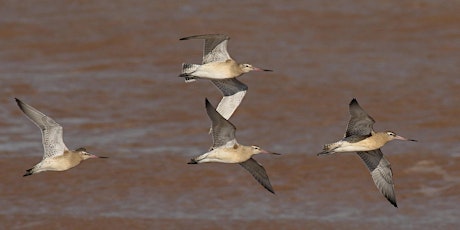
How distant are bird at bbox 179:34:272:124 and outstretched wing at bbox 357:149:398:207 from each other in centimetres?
232

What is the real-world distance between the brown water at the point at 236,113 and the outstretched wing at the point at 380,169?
1229 cm

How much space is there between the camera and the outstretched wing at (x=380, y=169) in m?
22.3

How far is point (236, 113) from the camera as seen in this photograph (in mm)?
42406

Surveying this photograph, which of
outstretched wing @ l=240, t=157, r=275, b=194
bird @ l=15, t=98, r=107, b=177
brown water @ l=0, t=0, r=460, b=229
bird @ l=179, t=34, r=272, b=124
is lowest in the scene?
brown water @ l=0, t=0, r=460, b=229

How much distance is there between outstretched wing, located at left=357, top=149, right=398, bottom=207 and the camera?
22344 millimetres

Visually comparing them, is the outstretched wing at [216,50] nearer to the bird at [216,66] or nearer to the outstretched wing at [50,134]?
the bird at [216,66]

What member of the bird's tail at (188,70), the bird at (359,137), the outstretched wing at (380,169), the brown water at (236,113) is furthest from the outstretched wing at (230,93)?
the brown water at (236,113)

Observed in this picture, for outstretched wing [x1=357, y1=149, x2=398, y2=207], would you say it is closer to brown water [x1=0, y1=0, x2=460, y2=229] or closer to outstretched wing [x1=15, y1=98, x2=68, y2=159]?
outstretched wing [x1=15, y1=98, x2=68, y2=159]

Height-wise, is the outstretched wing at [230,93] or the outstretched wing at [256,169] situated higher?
the outstretched wing at [230,93]

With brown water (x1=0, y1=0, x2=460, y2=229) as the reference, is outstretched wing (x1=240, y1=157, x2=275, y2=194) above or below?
above

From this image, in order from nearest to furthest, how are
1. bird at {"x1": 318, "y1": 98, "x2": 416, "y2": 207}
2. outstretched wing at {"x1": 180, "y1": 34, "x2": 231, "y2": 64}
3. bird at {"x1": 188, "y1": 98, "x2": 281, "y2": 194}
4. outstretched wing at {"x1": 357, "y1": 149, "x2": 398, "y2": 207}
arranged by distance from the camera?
bird at {"x1": 188, "y1": 98, "x2": 281, "y2": 194}
bird at {"x1": 318, "y1": 98, "x2": 416, "y2": 207}
outstretched wing at {"x1": 180, "y1": 34, "x2": 231, "y2": 64}
outstretched wing at {"x1": 357, "y1": 149, "x2": 398, "y2": 207}

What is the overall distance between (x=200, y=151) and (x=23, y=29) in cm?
1156

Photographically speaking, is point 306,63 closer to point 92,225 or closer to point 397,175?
point 397,175

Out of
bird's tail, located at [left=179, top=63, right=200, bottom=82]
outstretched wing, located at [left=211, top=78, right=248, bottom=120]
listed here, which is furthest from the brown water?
bird's tail, located at [left=179, top=63, right=200, bottom=82]
